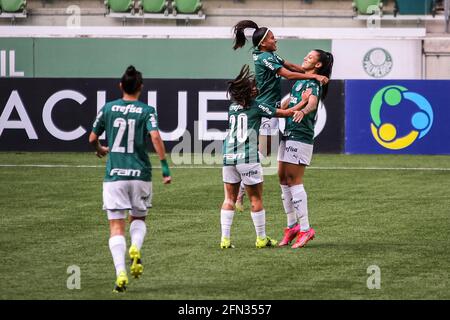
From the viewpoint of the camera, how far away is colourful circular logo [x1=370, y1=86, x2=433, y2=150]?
23.2 metres

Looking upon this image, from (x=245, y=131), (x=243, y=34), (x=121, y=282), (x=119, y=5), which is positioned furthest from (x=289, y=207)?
(x=119, y=5)

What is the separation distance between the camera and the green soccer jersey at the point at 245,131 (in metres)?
11.3

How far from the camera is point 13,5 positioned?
97.0 ft

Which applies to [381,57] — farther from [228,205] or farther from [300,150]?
[228,205]

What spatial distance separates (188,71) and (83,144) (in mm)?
5499

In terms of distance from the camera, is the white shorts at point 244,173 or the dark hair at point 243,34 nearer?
the white shorts at point 244,173

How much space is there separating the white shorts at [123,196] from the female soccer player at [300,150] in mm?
2774

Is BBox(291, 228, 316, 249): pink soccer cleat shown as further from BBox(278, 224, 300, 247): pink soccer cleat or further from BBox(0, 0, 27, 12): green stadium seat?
BBox(0, 0, 27, 12): green stadium seat

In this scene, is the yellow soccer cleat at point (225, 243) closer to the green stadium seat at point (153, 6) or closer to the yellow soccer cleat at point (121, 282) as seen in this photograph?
the yellow soccer cleat at point (121, 282)

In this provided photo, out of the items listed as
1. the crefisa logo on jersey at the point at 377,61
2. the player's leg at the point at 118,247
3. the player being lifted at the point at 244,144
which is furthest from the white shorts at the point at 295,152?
the crefisa logo on jersey at the point at 377,61

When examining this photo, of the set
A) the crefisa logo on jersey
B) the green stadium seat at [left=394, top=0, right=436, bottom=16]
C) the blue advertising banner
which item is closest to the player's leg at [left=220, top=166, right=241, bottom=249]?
the blue advertising banner

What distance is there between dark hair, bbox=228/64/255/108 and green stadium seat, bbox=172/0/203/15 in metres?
18.9
